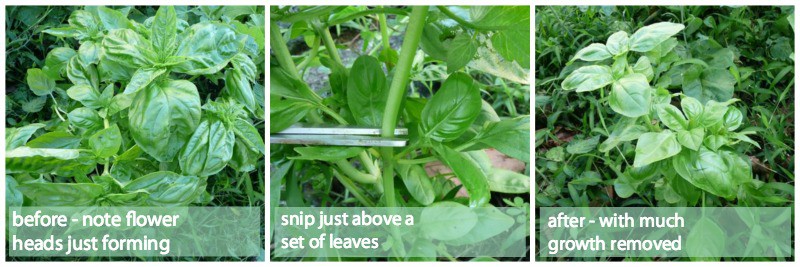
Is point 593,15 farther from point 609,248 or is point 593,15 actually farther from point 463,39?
point 609,248

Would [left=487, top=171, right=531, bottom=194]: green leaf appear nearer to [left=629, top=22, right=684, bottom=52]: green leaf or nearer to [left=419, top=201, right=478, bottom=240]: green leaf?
[left=419, top=201, right=478, bottom=240]: green leaf

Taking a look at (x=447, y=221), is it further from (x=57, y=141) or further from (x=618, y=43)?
(x=57, y=141)

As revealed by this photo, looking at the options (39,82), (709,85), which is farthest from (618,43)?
(39,82)

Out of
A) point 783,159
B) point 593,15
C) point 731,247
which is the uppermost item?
point 593,15

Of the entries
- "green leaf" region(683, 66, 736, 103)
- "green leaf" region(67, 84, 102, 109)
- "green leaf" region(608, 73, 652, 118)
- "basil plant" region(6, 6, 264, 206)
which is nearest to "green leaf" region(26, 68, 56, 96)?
"basil plant" region(6, 6, 264, 206)

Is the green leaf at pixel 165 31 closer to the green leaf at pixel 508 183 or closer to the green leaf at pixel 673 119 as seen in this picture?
the green leaf at pixel 508 183
